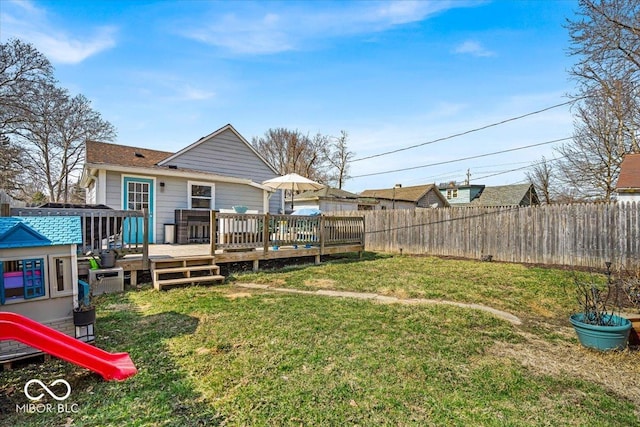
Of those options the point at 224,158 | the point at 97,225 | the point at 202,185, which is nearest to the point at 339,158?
the point at 224,158

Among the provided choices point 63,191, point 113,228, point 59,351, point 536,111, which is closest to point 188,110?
point 113,228

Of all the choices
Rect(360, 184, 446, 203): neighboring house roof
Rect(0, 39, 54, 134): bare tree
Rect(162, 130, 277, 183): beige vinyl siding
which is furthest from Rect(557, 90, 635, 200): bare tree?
Rect(0, 39, 54, 134): bare tree

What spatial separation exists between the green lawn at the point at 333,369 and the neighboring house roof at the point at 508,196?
90.3 feet

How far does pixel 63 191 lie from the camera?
25.9 m

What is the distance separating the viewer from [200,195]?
34.2 feet

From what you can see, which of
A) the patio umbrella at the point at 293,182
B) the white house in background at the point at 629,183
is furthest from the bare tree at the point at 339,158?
the white house in background at the point at 629,183

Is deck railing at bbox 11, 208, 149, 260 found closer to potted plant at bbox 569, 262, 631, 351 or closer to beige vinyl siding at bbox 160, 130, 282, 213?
beige vinyl siding at bbox 160, 130, 282, 213

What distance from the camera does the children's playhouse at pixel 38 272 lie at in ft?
9.78

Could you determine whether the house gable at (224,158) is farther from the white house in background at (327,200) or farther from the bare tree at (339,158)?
the bare tree at (339,158)

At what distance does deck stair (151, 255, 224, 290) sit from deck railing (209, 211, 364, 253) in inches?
16.2

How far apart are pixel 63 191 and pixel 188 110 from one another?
19.5 m

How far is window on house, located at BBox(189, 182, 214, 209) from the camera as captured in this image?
10203 mm

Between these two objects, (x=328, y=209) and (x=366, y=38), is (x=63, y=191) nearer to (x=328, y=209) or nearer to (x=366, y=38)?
(x=328, y=209)

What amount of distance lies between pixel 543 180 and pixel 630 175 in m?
19.8
